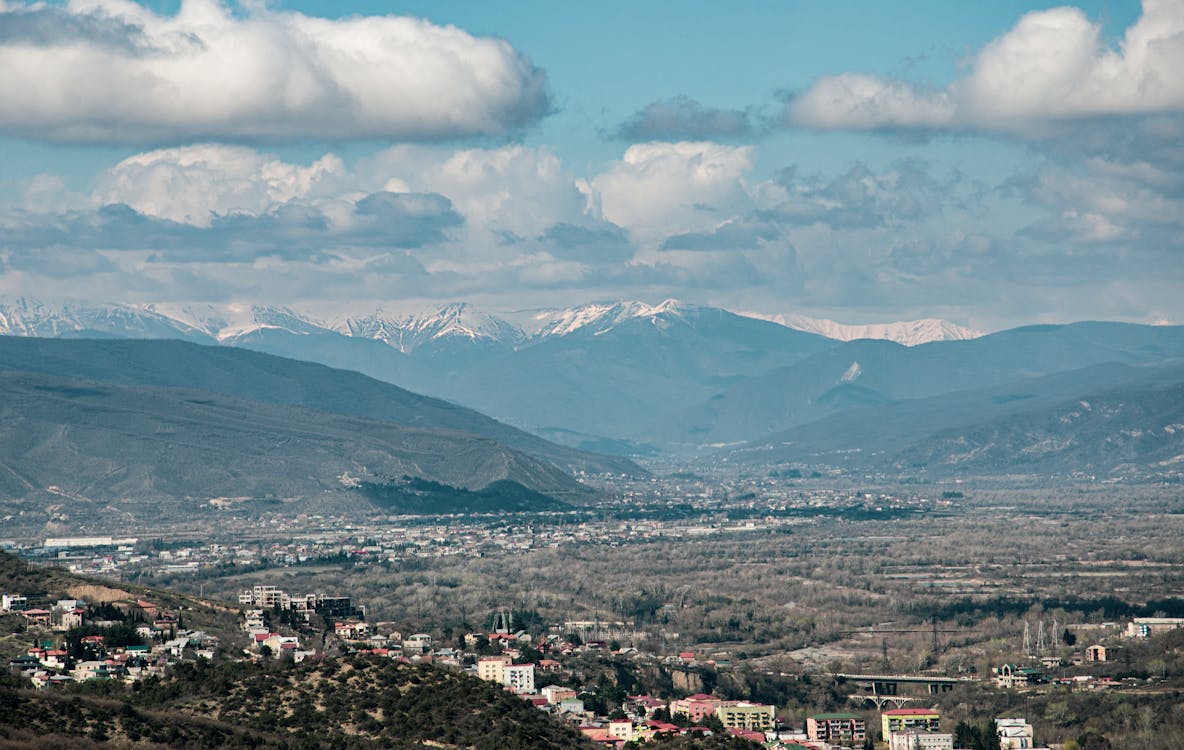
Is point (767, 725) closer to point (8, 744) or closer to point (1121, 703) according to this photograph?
point (1121, 703)

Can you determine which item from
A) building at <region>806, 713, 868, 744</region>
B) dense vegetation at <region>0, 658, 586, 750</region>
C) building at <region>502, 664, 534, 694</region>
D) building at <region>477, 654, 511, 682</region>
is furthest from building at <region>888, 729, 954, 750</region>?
building at <region>477, 654, 511, 682</region>

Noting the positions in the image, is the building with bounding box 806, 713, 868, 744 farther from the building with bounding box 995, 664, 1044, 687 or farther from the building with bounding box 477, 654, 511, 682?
the building with bounding box 995, 664, 1044, 687

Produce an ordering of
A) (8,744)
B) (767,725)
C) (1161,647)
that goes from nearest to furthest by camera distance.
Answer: (8,744) < (767,725) < (1161,647)

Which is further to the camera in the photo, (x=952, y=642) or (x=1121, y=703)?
(x=952, y=642)

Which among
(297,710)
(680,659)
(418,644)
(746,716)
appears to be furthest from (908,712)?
(297,710)

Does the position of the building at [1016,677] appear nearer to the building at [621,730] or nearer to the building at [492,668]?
the building at [492,668]

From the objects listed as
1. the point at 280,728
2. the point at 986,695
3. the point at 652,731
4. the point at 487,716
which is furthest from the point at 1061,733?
the point at 280,728

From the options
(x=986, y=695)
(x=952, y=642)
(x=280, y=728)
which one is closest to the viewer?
(x=280, y=728)

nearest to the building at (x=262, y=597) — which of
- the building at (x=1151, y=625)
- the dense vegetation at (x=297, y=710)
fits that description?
the dense vegetation at (x=297, y=710)
